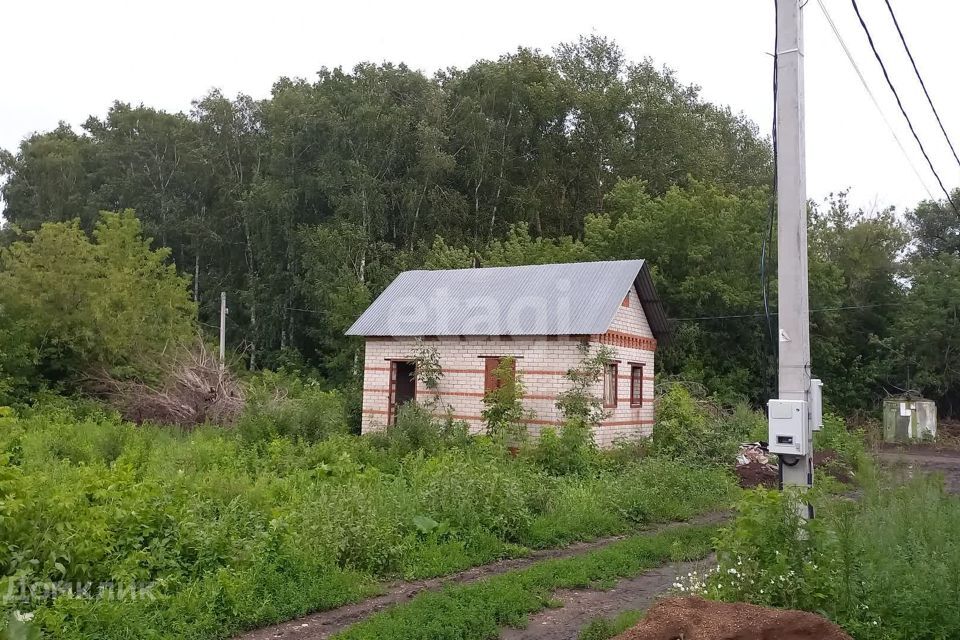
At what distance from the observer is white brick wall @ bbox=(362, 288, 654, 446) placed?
58.6 ft

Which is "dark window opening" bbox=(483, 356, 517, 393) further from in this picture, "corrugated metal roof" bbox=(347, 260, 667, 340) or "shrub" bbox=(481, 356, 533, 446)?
"corrugated metal roof" bbox=(347, 260, 667, 340)

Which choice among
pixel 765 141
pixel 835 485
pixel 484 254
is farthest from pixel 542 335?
pixel 765 141

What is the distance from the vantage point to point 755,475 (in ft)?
54.7

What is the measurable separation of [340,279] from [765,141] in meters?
28.6

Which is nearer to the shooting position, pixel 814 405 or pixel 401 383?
pixel 814 405

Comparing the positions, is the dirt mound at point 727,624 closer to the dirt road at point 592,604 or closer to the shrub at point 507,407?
the dirt road at point 592,604

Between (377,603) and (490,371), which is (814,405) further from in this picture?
(490,371)

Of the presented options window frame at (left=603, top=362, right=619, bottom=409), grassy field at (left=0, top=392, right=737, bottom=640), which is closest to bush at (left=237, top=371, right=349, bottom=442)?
grassy field at (left=0, top=392, right=737, bottom=640)

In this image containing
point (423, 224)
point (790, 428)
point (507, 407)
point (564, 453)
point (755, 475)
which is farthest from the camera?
point (423, 224)

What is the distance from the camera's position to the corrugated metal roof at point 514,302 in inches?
715

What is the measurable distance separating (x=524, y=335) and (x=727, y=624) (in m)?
13.1

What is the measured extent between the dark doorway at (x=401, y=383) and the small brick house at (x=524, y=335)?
29mm

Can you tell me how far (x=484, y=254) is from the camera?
36.4 metres

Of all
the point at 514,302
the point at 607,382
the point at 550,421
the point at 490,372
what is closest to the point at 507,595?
the point at 550,421
